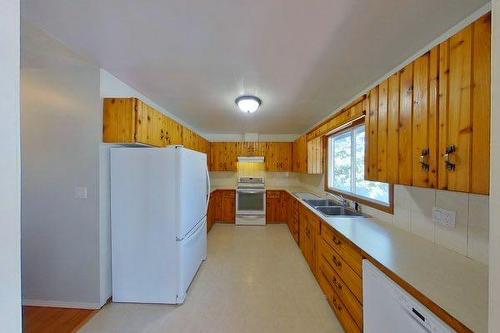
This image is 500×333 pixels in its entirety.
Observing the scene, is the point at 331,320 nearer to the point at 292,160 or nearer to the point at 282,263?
the point at 282,263

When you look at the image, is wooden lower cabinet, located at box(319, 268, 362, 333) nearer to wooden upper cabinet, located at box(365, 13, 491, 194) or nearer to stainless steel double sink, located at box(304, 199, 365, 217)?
stainless steel double sink, located at box(304, 199, 365, 217)

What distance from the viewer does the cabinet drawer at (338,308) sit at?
1.65 m

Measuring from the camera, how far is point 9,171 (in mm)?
521

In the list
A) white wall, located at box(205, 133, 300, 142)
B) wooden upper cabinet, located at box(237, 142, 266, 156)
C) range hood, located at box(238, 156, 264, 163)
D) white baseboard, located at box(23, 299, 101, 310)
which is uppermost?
white wall, located at box(205, 133, 300, 142)

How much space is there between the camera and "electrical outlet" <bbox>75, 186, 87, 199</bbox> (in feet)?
6.96

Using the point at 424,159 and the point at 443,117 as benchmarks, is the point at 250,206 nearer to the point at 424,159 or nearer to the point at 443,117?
the point at 424,159

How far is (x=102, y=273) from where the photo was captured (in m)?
2.13

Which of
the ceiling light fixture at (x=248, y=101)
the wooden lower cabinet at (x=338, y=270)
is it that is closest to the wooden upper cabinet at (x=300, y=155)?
the wooden lower cabinet at (x=338, y=270)

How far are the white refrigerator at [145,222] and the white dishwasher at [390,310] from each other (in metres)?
1.74

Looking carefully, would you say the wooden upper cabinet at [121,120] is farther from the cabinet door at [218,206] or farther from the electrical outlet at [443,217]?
the cabinet door at [218,206]

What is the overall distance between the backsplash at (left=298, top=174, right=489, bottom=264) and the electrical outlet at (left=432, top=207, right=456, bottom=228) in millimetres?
22

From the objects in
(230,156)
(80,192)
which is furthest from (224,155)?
(80,192)

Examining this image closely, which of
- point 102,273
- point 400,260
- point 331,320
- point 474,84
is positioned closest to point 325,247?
point 331,320

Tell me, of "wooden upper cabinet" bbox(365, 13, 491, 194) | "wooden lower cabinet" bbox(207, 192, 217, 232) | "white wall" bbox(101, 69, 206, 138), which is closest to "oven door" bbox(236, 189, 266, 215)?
"wooden lower cabinet" bbox(207, 192, 217, 232)
